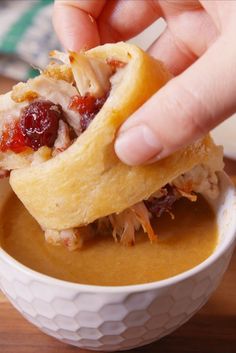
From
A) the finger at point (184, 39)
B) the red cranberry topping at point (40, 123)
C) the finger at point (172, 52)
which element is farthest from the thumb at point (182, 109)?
the finger at point (172, 52)

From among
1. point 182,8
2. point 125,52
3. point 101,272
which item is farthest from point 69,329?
point 182,8

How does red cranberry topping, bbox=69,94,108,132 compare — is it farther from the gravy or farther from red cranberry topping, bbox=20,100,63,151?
the gravy

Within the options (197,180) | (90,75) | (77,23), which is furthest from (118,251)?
(77,23)

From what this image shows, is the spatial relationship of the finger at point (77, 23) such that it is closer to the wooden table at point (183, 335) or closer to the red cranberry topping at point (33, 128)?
the red cranberry topping at point (33, 128)

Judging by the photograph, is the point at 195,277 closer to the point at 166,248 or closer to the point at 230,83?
the point at 166,248

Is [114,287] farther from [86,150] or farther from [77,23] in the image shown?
[77,23]

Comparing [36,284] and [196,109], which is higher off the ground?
[196,109]

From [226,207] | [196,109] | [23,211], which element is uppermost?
[196,109]
